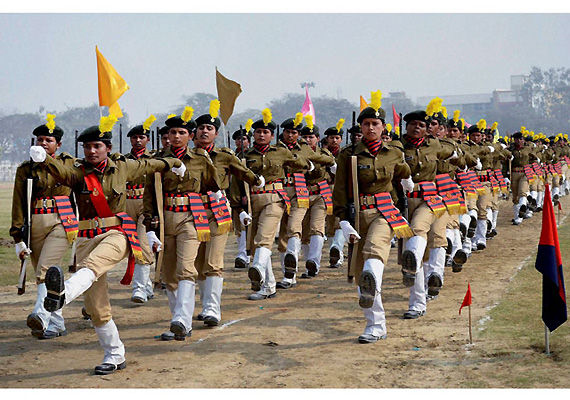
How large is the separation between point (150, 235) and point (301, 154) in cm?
451

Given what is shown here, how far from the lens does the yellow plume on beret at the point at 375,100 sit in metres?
8.31

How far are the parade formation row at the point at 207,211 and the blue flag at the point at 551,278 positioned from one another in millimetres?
1600

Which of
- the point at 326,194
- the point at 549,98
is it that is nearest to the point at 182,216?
the point at 326,194

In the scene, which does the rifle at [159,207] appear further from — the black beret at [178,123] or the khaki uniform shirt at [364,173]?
the khaki uniform shirt at [364,173]

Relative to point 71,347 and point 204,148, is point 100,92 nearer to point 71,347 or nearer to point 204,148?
point 204,148

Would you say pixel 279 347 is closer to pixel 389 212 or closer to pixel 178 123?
pixel 389 212

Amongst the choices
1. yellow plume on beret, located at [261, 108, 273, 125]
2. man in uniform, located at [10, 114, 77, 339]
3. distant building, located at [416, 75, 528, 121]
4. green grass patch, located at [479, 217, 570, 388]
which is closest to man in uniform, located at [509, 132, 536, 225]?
green grass patch, located at [479, 217, 570, 388]

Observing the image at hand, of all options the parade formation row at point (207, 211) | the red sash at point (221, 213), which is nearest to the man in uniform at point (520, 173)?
the parade formation row at point (207, 211)

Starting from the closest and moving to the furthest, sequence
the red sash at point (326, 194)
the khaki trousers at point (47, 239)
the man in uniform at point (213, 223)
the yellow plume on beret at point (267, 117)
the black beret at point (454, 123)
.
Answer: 1. the khaki trousers at point (47, 239)
2. the man in uniform at point (213, 223)
3. the yellow plume on beret at point (267, 117)
4. the red sash at point (326, 194)
5. the black beret at point (454, 123)

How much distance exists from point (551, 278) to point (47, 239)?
17.0 feet

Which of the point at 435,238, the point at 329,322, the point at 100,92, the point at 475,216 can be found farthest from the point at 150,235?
the point at 475,216

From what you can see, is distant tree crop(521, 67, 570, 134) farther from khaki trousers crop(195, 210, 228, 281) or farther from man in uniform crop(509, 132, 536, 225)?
khaki trousers crop(195, 210, 228, 281)

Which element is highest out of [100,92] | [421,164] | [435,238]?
[100,92]

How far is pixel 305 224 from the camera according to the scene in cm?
→ 1314
